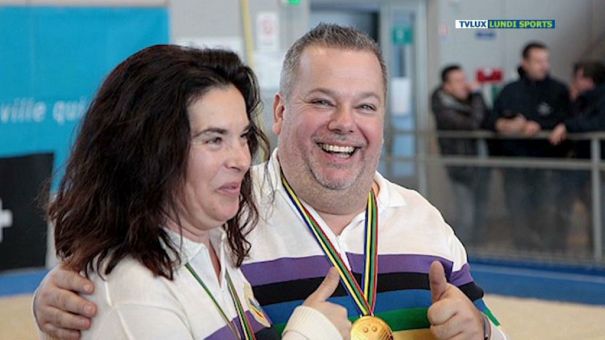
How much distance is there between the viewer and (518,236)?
358 inches

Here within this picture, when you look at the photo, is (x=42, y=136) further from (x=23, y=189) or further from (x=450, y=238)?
(x=450, y=238)

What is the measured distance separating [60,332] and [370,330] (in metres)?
0.69

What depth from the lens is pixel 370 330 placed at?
2492mm

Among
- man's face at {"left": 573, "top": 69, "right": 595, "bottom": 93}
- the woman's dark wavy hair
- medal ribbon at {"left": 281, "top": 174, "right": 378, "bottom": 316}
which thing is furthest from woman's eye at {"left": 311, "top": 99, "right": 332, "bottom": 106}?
man's face at {"left": 573, "top": 69, "right": 595, "bottom": 93}

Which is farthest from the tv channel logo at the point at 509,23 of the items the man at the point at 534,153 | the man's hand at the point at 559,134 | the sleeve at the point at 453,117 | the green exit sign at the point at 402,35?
the green exit sign at the point at 402,35

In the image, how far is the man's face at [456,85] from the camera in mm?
10875

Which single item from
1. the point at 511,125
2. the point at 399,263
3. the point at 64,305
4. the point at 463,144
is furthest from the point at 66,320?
the point at 463,144

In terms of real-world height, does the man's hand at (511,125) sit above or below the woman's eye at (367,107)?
below

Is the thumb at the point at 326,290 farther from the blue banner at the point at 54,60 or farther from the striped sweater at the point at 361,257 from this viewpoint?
the blue banner at the point at 54,60

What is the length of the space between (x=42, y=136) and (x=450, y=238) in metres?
6.64

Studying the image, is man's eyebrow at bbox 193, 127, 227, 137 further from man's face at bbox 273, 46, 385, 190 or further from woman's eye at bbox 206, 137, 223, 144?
man's face at bbox 273, 46, 385, 190

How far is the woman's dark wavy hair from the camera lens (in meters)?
1.99

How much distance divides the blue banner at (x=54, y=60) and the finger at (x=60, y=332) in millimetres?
6720

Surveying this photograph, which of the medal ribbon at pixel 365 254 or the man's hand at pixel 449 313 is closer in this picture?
the man's hand at pixel 449 313
